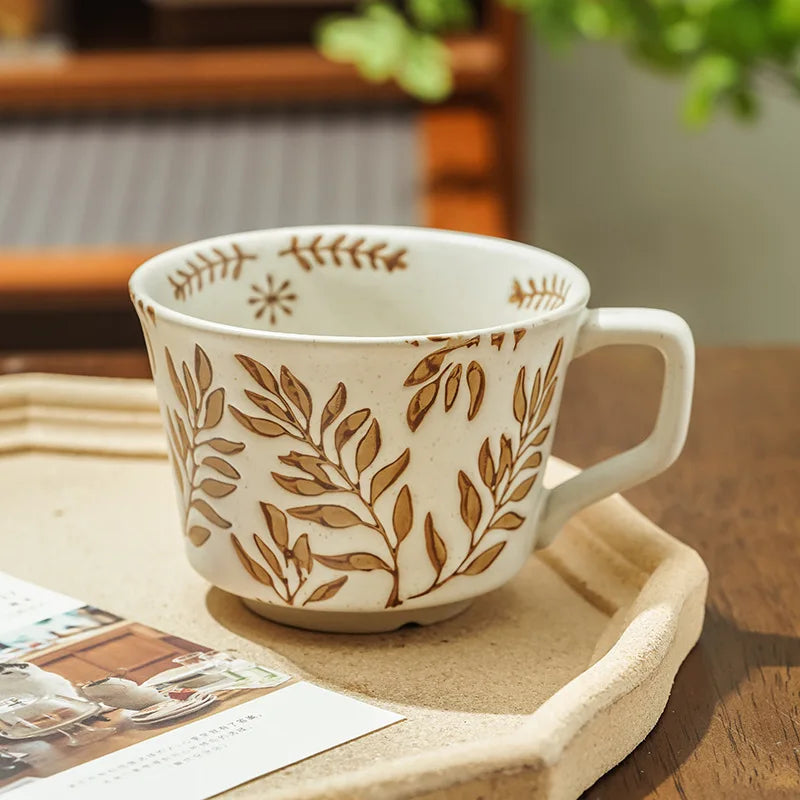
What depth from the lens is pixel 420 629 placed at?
1.28 feet

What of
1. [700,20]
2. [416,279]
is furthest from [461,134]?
[416,279]

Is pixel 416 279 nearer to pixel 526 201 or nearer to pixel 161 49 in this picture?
pixel 161 49

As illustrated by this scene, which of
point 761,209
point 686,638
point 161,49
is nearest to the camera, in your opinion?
point 686,638

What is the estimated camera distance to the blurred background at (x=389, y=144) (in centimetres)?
100

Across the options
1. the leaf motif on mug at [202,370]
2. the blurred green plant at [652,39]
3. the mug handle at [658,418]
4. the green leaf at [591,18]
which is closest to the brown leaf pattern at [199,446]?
the leaf motif on mug at [202,370]

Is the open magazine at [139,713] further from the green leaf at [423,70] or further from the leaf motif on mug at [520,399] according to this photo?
the green leaf at [423,70]

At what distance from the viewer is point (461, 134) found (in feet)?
3.87

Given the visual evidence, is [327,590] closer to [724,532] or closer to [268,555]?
[268,555]

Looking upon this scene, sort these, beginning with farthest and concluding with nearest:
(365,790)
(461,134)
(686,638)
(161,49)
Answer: (161,49), (461,134), (686,638), (365,790)

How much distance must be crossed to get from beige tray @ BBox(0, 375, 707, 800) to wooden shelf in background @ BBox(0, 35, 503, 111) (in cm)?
75

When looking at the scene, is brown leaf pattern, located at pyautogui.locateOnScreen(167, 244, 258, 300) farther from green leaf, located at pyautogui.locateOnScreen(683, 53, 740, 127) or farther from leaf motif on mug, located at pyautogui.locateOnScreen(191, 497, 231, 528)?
green leaf, located at pyautogui.locateOnScreen(683, 53, 740, 127)

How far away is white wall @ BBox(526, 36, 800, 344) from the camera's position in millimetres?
1538

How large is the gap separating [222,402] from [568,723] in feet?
0.44

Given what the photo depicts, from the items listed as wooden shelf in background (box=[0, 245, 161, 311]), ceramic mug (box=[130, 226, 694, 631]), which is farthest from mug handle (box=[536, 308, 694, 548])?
wooden shelf in background (box=[0, 245, 161, 311])
